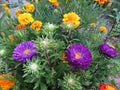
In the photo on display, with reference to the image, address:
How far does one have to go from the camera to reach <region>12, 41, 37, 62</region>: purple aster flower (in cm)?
162

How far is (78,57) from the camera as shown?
1.60 m

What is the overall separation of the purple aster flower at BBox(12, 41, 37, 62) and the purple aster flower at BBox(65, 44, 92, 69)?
188 millimetres

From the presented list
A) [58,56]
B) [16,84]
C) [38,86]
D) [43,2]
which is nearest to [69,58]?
[58,56]

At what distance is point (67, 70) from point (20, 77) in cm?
30

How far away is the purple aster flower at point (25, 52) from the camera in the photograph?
5.31 feet

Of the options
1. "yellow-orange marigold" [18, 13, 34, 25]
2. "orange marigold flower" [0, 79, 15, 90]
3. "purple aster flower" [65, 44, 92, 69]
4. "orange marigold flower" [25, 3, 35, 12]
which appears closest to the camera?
"purple aster flower" [65, 44, 92, 69]

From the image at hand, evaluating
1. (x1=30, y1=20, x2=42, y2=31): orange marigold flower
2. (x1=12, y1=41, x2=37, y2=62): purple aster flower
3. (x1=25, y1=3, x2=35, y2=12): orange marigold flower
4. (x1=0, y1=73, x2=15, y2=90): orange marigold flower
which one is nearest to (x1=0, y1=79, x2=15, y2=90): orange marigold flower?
(x1=0, y1=73, x2=15, y2=90): orange marigold flower

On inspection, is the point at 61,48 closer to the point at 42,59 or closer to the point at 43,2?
the point at 42,59

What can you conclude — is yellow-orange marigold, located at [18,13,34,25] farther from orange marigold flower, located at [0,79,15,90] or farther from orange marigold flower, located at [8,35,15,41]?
orange marigold flower, located at [0,79,15,90]

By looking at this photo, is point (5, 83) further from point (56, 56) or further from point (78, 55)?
point (78, 55)

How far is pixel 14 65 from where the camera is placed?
72.7 inches

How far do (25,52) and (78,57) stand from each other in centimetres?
29

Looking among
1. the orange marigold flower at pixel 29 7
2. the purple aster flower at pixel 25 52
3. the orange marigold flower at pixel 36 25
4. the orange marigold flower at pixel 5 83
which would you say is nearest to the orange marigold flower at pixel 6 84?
the orange marigold flower at pixel 5 83

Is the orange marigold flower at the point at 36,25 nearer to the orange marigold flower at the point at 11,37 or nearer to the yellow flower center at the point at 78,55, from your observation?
the orange marigold flower at the point at 11,37
